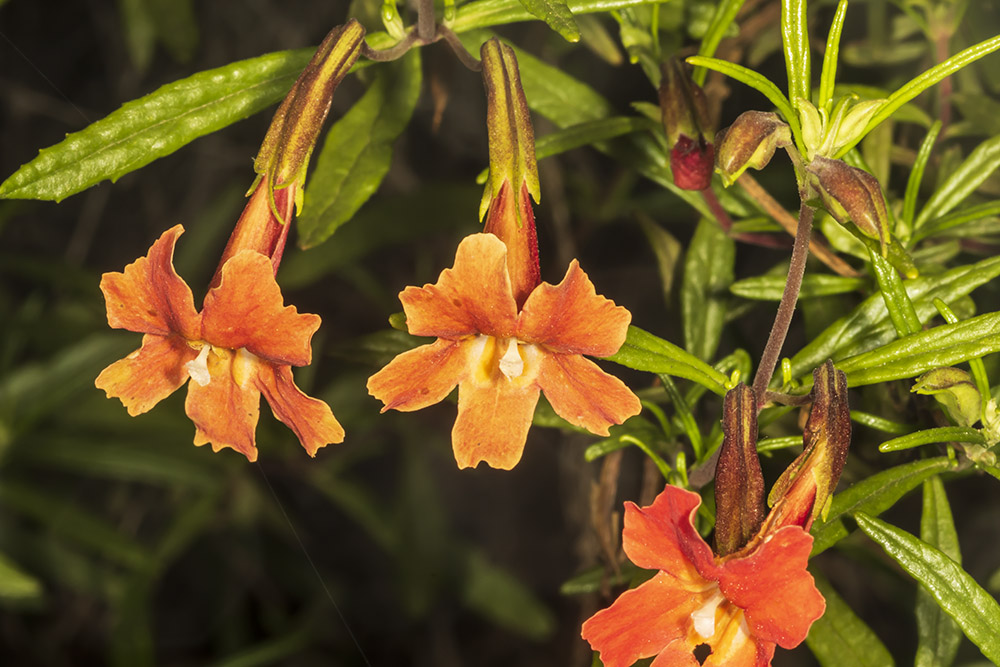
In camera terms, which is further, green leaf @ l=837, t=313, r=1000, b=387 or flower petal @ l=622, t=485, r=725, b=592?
green leaf @ l=837, t=313, r=1000, b=387

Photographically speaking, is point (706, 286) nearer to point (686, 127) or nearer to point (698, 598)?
point (686, 127)

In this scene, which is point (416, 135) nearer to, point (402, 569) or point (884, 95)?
point (402, 569)

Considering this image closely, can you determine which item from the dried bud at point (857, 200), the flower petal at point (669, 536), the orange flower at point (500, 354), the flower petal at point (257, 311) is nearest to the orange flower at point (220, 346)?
the flower petal at point (257, 311)

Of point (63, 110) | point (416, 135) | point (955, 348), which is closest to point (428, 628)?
point (416, 135)

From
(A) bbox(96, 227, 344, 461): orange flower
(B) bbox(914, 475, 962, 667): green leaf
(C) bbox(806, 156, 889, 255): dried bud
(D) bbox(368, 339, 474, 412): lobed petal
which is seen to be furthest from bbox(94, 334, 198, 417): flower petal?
(B) bbox(914, 475, 962, 667): green leaf

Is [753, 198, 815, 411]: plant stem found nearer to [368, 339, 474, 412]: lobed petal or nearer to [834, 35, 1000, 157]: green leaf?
[834, 35, 1000, 157]: green leaf
